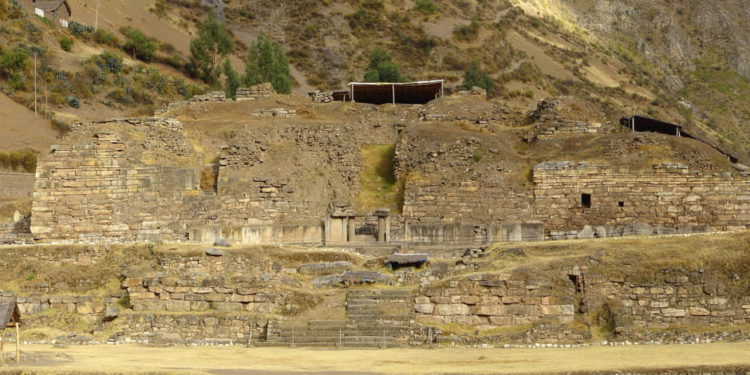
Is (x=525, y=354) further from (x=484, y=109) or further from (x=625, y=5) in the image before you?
(x=625, y=5)

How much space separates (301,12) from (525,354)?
239ft

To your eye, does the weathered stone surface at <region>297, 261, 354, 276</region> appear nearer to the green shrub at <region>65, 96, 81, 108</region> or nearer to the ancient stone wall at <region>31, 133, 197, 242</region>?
the ancient stone wall at <region>31, 133, 197, 242</region>

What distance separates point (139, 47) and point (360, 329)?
186 feet

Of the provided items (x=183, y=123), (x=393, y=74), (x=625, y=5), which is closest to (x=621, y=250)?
(x=183, y=123)

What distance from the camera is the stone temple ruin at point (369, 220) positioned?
2508 cm

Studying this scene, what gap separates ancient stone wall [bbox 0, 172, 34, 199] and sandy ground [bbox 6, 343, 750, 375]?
23.8 meters

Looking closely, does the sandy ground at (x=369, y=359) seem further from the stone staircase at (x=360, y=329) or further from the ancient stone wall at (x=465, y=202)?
the ancient stone wall at (x=465, y=202)

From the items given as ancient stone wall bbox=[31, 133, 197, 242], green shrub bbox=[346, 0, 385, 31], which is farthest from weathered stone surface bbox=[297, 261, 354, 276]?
green shrub bbox=[346, 0, 385, 31]

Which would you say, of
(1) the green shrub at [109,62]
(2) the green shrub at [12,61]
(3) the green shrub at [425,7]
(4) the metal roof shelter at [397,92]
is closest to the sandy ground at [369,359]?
(4) the metal roof shelter at [397,92]

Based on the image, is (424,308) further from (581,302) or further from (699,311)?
(699,311)

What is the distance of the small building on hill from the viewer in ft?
251

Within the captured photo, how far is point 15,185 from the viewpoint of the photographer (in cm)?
4653

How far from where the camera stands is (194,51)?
249ft

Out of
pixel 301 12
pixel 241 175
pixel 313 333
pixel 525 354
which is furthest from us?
pixel 301 12
